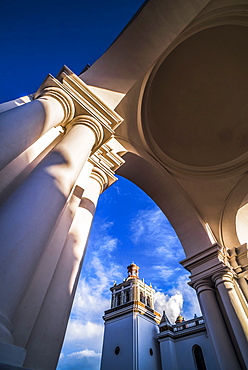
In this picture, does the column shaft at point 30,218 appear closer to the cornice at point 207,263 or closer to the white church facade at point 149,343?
the cornice at point 207,263

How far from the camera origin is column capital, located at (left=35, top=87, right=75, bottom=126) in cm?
246

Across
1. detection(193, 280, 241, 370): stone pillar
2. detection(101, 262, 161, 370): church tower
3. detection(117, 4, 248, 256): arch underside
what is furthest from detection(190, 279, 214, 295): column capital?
detection(101, 262, 161, 370): church tower

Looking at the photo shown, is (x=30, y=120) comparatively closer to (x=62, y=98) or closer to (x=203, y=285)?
(x=62, y=98)

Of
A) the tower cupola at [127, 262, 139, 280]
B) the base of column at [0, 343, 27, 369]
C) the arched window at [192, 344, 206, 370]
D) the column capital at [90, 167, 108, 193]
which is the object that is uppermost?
the tower cupola at [127, 262, 139, 280]

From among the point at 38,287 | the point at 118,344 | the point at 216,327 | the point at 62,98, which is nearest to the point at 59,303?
the point at 38,287

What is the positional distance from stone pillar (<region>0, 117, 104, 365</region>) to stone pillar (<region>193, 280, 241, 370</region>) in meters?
4.04

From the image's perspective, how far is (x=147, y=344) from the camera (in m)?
16.9

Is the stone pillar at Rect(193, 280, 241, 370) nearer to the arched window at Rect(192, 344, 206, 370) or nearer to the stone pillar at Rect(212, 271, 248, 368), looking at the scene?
the stone pillar at Rect(212, 271, 248, 368)

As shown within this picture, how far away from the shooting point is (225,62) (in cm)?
537

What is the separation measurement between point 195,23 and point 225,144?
127 inches

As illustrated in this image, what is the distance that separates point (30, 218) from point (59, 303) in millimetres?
833

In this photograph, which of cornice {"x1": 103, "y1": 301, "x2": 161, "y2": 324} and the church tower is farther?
cornice {"x1": 103, "y1": 301, "x2": 161, "y2": 324}

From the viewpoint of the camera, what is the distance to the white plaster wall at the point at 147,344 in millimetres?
15250

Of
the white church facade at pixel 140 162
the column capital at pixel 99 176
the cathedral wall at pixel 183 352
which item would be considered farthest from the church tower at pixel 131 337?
the column capital at pixel 99 176
